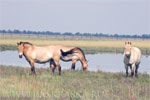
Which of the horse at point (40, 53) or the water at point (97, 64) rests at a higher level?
the horse at point (40, 53)

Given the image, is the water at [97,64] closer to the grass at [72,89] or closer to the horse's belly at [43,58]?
the horse's belly at [43,58]

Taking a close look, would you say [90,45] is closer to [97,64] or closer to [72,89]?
[97,64]

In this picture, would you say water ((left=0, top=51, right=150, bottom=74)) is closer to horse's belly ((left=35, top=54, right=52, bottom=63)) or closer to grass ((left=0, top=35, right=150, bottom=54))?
horse's belly ((left=35, top=54, right=52, bottom=63))

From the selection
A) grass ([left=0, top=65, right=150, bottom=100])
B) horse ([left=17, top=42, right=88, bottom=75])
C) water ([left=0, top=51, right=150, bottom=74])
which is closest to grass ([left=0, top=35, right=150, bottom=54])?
water ([left=0, top=51, right=150, bottom=74])

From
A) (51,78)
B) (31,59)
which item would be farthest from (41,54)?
(51,78)

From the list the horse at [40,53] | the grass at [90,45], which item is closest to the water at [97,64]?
the horse at [40,53]

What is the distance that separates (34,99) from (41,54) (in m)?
6.11

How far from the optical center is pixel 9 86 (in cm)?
1117

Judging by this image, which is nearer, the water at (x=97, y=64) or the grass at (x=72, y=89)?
the grass at (x=72, y=89)

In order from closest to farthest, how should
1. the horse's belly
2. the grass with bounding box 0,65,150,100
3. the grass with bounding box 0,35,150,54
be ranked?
the grass with bounding box 0,65,150,100, the horse's belly, the grass with bounding box 0,35,150,54

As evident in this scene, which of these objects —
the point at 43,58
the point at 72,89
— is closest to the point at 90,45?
the point at 43,58

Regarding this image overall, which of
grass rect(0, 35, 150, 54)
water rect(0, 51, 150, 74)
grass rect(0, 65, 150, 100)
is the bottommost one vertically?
grass rect(0, 35, 150, 54)

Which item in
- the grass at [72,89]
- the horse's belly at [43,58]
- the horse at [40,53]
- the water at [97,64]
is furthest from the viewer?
the water at [97,64]

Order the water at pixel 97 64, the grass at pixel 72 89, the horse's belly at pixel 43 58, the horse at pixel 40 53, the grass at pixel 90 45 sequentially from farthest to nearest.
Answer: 1. the grass at pixel 90 45
2. the water at pixel 97 64
3. the horse's belly at pixel 43 58
4. the horse at pixel 40 53
5. the grass at pixel 72 89
